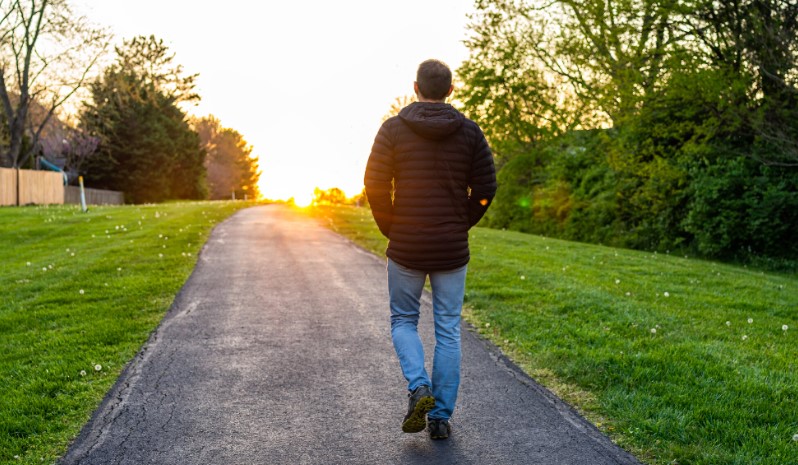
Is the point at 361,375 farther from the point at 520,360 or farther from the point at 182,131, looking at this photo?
the point at 182,131

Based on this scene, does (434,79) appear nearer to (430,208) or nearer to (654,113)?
(430,208)

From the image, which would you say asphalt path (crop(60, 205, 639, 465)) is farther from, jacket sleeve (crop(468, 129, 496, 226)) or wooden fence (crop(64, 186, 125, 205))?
wooden fence (crop(64, 186, 125, 205))

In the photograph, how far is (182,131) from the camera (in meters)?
54.5

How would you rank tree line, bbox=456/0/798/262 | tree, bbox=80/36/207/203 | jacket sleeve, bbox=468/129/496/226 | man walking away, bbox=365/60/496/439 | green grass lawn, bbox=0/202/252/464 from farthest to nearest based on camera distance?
tree, bbox=80/36/207/203 → tree line, bbox=456/0/798/262 → green grass lawn, bbox=0/202/252/464 → jacket sleeve, bbox=468/129/496/226 → man walking away, bbox=365/60/496/439

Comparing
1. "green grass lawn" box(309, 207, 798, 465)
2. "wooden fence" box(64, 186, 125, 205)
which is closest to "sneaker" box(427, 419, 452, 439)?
"green grass lawn" box(309, 207, 798, 465)

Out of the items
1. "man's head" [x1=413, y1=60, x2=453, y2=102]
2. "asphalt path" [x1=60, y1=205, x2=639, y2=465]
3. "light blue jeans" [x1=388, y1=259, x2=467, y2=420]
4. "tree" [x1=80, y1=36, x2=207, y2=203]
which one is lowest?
"asphalt path" [x1=60, y1=205, x2=639, y2=465]

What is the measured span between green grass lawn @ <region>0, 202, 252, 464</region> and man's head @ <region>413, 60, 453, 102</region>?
10.4 ft

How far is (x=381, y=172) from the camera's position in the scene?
383 centimetres

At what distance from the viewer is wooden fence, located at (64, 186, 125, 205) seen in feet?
Answer: 130

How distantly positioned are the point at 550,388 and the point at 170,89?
197 feet

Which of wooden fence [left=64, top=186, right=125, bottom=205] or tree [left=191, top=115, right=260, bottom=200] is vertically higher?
tree [left=191, top=115, right=260, bottom=200]

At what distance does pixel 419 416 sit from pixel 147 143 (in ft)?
161

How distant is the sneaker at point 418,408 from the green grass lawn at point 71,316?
2.14 meters

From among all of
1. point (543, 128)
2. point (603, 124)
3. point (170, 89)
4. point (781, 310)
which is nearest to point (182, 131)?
point (170, 89)
